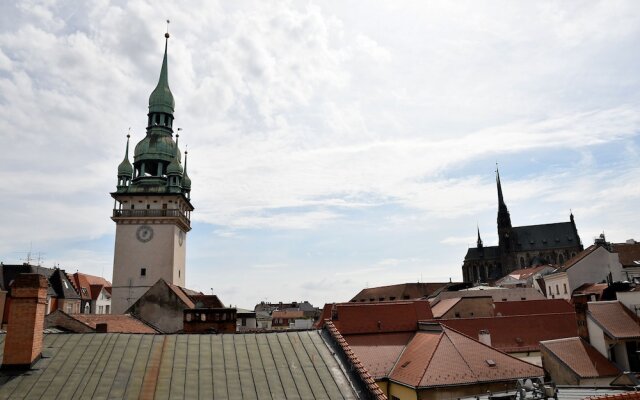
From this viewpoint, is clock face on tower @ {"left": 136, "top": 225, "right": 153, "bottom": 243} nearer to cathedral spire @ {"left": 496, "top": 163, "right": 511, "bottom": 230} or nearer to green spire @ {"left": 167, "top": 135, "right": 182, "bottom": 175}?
green spire @ {"left": 167, "top": 135, "right": 182, "bottom": 175}

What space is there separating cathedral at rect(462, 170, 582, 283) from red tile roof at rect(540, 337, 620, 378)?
11744 cm

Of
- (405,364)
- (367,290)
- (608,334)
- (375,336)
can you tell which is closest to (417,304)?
(375,336)

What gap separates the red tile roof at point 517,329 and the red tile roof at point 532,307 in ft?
Answer: 23.5

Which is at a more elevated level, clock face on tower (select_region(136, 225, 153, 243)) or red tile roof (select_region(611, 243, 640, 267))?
clock face on tower (select_region(136, 225, 153, 243))

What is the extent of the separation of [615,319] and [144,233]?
46092 millimetres

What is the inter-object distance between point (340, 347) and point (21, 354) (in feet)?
29.2

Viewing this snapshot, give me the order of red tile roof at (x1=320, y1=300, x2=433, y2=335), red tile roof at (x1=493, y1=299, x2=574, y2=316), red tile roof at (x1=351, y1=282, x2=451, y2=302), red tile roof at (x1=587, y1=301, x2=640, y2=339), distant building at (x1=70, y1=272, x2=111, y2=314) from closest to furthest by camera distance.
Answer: red tile roof at (x1=587, y1=301, x2=640, y2=339) < red tile roof at (x1=320, y1=300, x2=433, y2=335) < red tile roof at (x1=493, y1=299, x2=574, y2=316) < distant building at (x1=70, y1=272, x2=111, y2=314) < red tile roof at (x1=351, y1=282, x2=451, y2=302)

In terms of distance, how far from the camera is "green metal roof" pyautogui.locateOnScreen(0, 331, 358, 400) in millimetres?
12688

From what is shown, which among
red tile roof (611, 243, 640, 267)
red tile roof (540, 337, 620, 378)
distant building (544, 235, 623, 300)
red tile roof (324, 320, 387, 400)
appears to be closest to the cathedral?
red tile roof (611, 243, 640, 267)

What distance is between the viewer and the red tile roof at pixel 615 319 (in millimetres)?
29484

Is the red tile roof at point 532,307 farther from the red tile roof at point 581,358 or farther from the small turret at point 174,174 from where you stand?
the small turret at point 174,174

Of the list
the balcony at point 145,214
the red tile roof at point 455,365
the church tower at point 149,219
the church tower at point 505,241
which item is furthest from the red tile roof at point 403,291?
the red tile roof at point 455,365

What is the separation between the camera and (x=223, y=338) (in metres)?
15.9

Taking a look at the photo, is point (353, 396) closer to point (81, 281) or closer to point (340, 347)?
point (340, 347)
